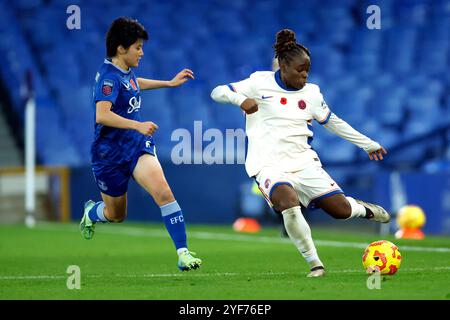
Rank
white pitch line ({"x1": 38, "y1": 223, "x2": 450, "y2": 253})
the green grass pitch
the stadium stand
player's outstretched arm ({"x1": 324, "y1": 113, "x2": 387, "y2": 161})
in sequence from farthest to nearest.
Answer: the stadium stand
white pitch line ({"x1": 38, "y1": 223, "x2": 450, "y2": 253})
player's outstretched arm ({"x1": 324, "y1": 113, "x2": 387, "y2": 161})
the green grass pitch

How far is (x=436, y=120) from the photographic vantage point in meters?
19.1

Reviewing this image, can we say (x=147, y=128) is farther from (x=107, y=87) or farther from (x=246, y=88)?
(x=246, y=88)

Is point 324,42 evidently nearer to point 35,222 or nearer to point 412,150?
point 412,150

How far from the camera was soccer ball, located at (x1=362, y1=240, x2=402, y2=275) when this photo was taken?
309 inches

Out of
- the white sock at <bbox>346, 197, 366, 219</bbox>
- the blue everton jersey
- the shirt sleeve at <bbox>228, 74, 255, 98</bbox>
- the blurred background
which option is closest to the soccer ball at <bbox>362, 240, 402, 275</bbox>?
the white sock at <bbox>346, 197, 366, 219</bbox>

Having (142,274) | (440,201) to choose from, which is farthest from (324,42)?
(142,274)

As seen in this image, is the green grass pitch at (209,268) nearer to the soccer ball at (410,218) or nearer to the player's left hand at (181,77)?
the soccer ball at (410,218)

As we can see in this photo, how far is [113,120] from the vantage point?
784 cm

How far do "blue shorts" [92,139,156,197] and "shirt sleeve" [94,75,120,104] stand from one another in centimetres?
53

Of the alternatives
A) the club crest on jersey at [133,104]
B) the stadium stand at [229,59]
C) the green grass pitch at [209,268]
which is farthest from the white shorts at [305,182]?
the stadium stand at [229,59]

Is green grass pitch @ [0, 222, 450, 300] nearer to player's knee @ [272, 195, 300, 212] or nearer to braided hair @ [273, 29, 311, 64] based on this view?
player's knee @ [272, 195, 300, 212]

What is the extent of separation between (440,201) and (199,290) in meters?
8.77

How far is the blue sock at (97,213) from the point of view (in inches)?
359

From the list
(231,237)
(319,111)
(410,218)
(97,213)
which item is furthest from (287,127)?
(231,237)
